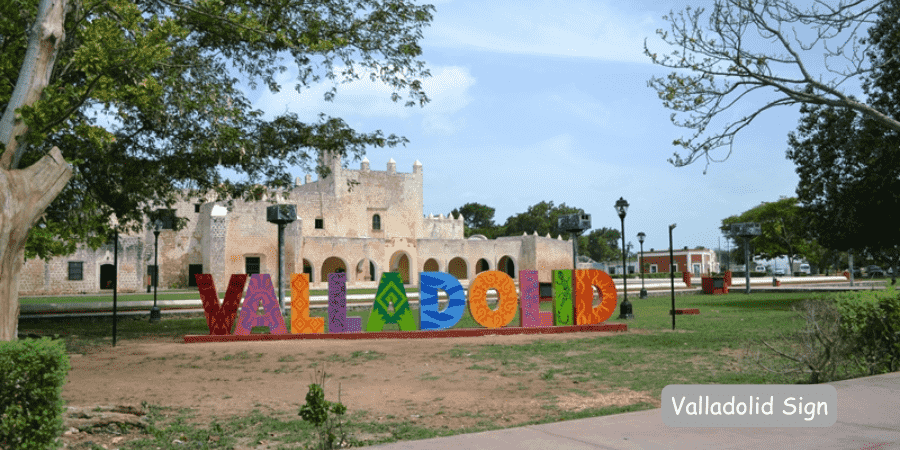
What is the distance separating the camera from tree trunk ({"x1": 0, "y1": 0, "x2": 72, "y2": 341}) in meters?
7.87

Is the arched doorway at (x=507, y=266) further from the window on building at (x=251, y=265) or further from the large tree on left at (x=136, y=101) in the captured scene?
the large tree on left at (x=136, y=101)

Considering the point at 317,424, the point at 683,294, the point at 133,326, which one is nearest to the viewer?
the point at 317,424

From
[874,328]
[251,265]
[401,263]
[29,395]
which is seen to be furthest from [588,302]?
[401,263]

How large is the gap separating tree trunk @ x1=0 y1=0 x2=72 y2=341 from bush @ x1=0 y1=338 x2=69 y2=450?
13.1ft

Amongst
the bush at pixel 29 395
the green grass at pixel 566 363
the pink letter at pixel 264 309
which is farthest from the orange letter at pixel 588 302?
the bush at pixel 29 395

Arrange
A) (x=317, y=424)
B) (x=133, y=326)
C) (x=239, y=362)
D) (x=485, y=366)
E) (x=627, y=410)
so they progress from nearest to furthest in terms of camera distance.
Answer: (x=317, y=424)
(x=627, y=410)
(x=485, y=366)
(x=239, y=362)
(x=133, y=326)

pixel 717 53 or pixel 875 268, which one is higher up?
pixel 717 53

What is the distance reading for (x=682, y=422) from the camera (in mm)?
5277

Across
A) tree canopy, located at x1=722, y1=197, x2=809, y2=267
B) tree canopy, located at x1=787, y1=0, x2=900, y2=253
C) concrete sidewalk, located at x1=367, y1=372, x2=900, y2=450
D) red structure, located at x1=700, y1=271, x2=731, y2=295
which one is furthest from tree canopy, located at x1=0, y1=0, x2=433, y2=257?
tree canopy, located at x1=722, y1=197, x2=809, y2=267

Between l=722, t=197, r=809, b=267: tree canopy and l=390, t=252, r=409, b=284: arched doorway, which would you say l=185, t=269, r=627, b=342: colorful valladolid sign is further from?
l=722, t=197, r=809, b=267: tree canopy

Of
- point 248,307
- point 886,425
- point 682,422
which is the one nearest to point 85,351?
point 248,307

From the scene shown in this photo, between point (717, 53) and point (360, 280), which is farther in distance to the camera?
point (360, 280)

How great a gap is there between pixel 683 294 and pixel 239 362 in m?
26.3

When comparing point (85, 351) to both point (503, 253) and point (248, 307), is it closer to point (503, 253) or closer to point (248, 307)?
point (248, 307)
